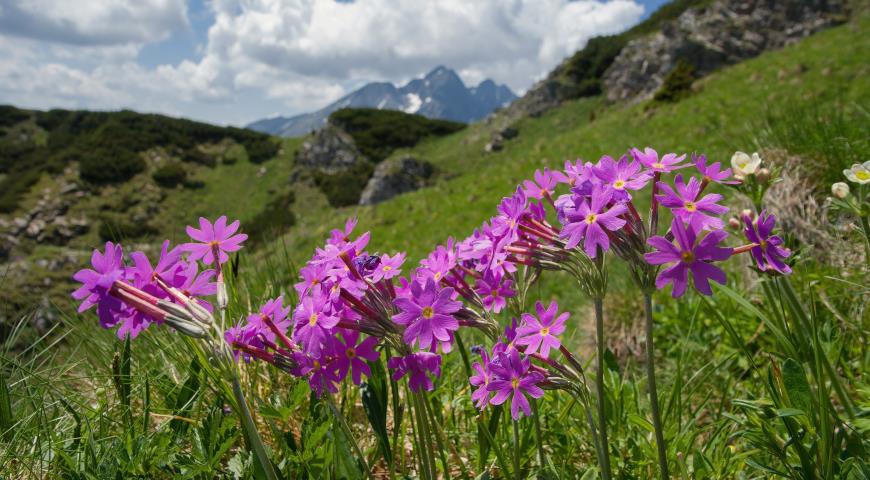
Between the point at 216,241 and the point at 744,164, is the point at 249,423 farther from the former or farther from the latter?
the point at 744,164

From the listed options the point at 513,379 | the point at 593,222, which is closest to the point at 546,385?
the point at 513,379

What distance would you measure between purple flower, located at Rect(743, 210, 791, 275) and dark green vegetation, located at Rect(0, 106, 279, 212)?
66.6 metres

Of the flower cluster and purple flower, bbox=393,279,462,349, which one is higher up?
the flower cluster

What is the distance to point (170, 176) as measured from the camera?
197 feet

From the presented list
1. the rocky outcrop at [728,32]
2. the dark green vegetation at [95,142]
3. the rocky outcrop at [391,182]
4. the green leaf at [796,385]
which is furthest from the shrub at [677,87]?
the dark green vegetation at [95,142]

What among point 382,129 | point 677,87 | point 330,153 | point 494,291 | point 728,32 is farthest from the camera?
point 382,129

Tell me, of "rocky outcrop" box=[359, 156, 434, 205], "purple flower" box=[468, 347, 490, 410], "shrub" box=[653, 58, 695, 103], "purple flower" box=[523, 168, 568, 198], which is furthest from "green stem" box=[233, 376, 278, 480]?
"rocky outcrop" box=[359, 156, 434, 205]

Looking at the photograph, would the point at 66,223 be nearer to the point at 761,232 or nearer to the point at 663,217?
the point at 663,217

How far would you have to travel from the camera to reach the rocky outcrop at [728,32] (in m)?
29.5

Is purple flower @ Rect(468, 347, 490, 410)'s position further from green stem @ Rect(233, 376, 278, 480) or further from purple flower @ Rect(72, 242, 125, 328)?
purple flower @ Rect(72, 242, 125, 328)

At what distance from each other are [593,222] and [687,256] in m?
0.25

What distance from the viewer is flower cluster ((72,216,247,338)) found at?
1.31 meters

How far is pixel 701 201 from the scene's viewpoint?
141 centimetres

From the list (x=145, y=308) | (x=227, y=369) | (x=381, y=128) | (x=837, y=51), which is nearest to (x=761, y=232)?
(x=227, y=369)
